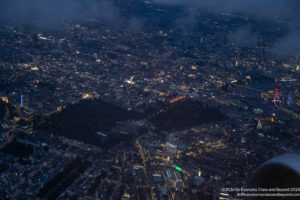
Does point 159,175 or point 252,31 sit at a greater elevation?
point 252,31

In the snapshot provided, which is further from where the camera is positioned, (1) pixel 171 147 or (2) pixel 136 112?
(2) pixel 136 112

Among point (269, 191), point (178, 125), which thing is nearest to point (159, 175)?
point (178, 125)

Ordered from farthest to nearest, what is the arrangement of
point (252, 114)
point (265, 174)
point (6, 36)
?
point (6, 36)
point (252, 114)
point (265, 174)

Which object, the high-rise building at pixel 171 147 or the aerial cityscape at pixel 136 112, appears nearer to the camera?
the aerial cityscape at pixel 136 112

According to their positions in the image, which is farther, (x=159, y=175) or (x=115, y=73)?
(x=115, y=73)

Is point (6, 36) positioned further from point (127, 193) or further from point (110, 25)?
point (127, 193)

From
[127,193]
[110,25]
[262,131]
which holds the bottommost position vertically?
[127,193]

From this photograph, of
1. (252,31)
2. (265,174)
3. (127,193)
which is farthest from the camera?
(252,31)

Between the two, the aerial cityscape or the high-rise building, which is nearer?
the aerial cityscape
